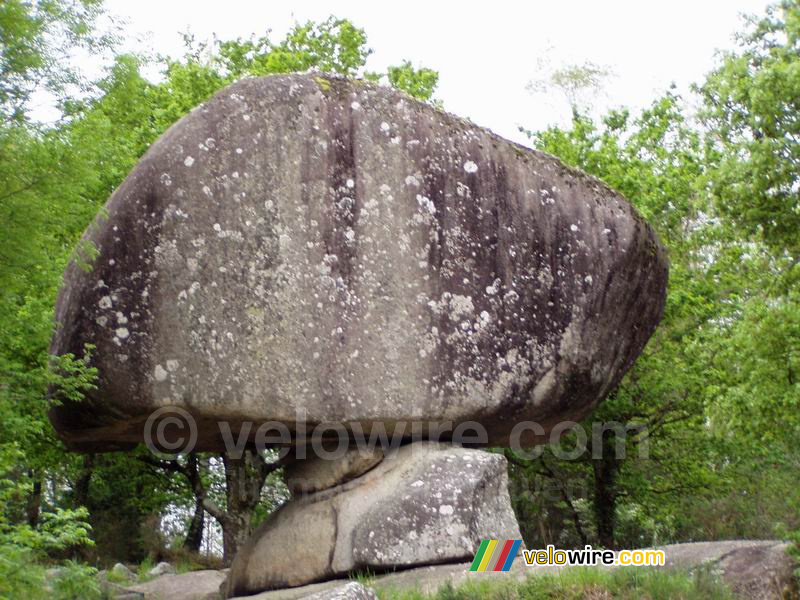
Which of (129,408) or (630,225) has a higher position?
(630,225)

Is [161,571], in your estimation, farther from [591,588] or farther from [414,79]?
[414,79]

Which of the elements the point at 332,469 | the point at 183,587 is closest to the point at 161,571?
the point at 183,587

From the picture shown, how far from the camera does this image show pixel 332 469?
490 inches

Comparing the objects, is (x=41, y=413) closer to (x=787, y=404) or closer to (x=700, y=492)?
(x=787, y=404)

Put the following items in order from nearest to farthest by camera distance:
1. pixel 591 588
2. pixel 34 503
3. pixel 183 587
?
1. pixel 591 588
2. pixel 183 587
3. pixel 34 503

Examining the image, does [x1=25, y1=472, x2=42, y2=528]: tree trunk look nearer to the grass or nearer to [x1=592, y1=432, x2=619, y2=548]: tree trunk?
[x1=592, y1=432, x2=619, y2=548]: tree trunk

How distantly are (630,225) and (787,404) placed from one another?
13.1 feet

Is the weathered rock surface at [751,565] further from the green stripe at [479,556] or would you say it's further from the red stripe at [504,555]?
the green stripe at [479,556]

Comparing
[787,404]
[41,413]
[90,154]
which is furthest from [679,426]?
[90,154]

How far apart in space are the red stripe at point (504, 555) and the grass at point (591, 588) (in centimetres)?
84

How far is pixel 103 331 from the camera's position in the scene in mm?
11492

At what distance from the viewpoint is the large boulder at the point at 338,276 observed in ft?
37.7

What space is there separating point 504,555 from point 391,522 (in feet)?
4.08

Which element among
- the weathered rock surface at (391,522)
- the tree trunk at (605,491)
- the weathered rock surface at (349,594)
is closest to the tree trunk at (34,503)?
the weathered rock surface at (391,522)
